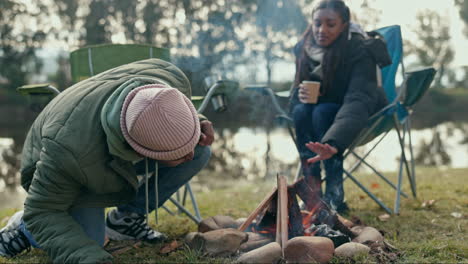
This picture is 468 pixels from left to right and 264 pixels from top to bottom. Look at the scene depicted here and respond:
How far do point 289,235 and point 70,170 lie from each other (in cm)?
103

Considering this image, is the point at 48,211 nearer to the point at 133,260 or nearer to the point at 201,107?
the point at 133,260

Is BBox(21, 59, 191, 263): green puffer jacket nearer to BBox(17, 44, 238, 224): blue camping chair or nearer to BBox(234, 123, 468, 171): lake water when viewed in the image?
BBox(17, 44, 238, 224): blue camping chair

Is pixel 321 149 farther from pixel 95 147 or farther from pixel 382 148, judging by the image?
pixel 382 148

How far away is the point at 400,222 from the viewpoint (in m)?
2.44

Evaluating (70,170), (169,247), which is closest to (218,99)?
(169,247)

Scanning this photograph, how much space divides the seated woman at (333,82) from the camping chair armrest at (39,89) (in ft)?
4.74

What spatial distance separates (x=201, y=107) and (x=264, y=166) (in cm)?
412

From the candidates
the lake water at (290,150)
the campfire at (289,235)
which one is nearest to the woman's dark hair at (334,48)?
the campfire at (289,235)

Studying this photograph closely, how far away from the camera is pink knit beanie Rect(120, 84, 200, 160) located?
130cm

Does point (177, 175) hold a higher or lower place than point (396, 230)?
higher

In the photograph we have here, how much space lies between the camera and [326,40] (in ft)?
8.57

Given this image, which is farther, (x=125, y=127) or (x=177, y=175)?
(x=177, y=175)

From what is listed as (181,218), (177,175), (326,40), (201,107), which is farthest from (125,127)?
(326,40)

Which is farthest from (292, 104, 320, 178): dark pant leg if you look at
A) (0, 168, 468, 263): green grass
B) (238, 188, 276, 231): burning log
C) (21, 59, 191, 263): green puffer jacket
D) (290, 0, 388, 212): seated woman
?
(21, 59, 191, 263): green puffer jacket
